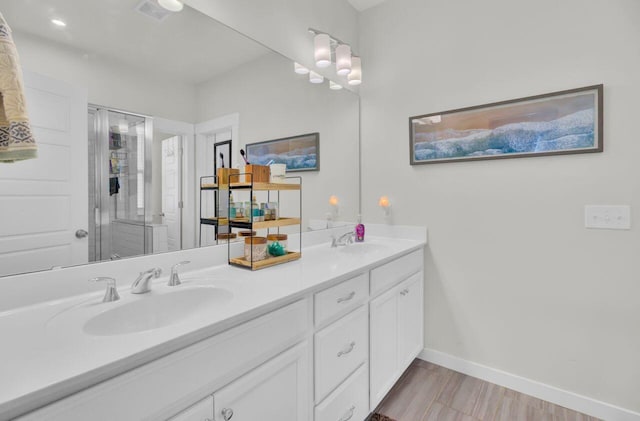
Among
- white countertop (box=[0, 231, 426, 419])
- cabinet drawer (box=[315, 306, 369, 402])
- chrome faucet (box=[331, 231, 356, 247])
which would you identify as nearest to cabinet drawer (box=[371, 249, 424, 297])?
cabinet drawer (box=[315, 306, 369, 402])

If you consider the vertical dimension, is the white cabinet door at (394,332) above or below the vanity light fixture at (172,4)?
below

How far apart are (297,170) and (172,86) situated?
858mm

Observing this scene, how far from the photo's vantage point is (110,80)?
1.14 m

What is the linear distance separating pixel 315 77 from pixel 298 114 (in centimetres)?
31

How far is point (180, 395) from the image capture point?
0.73 m

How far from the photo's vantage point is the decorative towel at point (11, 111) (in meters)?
0.75

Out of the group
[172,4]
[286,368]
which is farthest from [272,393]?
[172,4]

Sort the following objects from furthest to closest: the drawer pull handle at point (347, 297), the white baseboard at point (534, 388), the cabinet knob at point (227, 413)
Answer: the white baseboard at point (534, 388) → the drawer pull handle at point (347, 297) → the cabinet knob at point (227, 413)

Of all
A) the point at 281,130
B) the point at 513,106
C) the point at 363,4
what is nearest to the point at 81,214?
the point at 281,130

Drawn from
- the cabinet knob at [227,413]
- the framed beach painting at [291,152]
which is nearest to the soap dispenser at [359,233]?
the framed beach painting at [291,152]

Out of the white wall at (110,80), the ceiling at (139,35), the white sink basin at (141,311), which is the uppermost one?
the ceiling at (139,35)

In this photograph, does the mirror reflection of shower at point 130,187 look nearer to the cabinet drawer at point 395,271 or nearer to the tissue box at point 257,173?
the tissue box at point 257,173

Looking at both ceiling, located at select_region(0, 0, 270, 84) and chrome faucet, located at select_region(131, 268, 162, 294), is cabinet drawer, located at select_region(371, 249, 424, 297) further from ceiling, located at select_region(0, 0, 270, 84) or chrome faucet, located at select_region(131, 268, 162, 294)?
ceiling, located at select_region(0, 0, 270, 84)

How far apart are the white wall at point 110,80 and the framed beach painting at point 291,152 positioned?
411 mm
